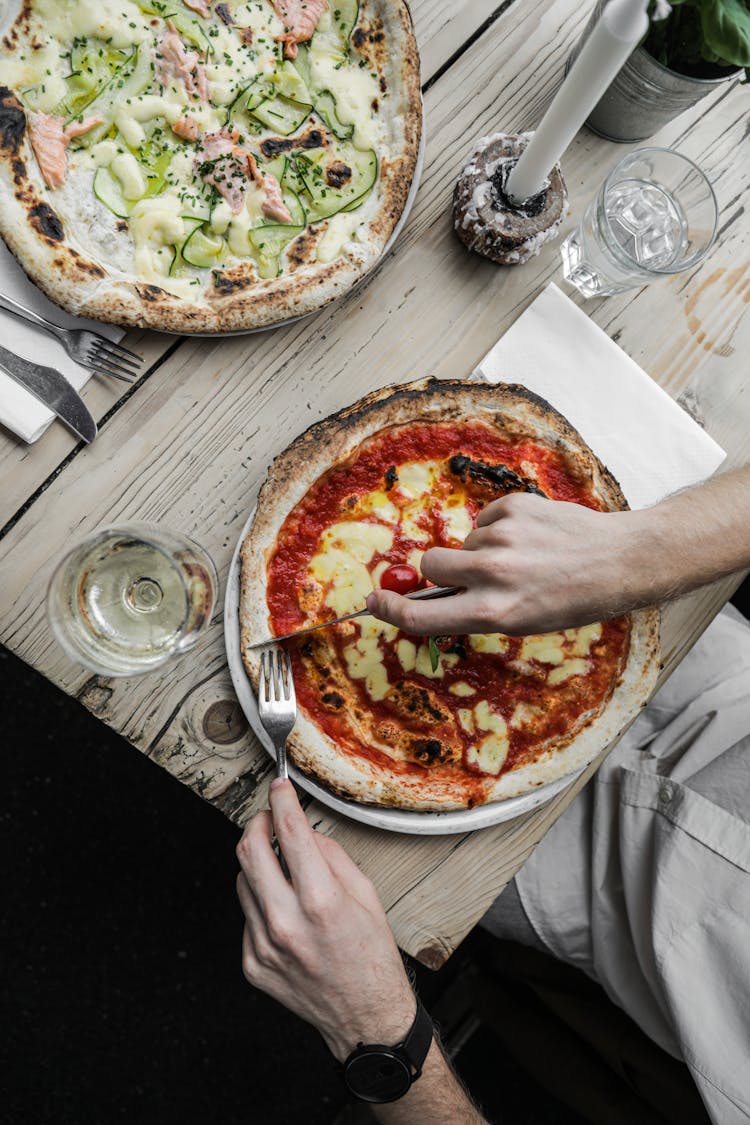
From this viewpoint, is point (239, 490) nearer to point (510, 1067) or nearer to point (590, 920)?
point (590, 920)

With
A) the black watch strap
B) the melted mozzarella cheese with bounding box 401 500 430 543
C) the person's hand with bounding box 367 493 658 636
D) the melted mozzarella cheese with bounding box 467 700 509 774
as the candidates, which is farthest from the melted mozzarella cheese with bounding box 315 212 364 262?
the black watch strap

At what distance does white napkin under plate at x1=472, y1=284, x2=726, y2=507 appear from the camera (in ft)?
6.65

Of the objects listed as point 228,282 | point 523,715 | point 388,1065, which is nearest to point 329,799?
point 523,715

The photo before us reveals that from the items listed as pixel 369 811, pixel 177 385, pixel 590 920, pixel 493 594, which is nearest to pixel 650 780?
pixel 590 920

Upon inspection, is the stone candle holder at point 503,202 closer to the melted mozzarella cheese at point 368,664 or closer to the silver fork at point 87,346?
the silver fork at point 87,346

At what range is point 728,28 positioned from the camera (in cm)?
158

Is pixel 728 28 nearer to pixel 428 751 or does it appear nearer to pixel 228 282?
pixel 228 282

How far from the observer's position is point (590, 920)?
2258 millimetres

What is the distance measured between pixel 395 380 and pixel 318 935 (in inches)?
49.7

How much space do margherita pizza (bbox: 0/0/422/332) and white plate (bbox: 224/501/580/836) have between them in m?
0.58

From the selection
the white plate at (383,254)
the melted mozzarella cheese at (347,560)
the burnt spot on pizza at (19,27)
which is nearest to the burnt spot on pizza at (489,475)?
the melted mozzarella cheese at (347,560)

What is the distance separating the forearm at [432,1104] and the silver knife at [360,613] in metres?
1.06

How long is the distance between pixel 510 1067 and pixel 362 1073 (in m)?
1.54

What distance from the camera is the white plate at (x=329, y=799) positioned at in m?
1.86
